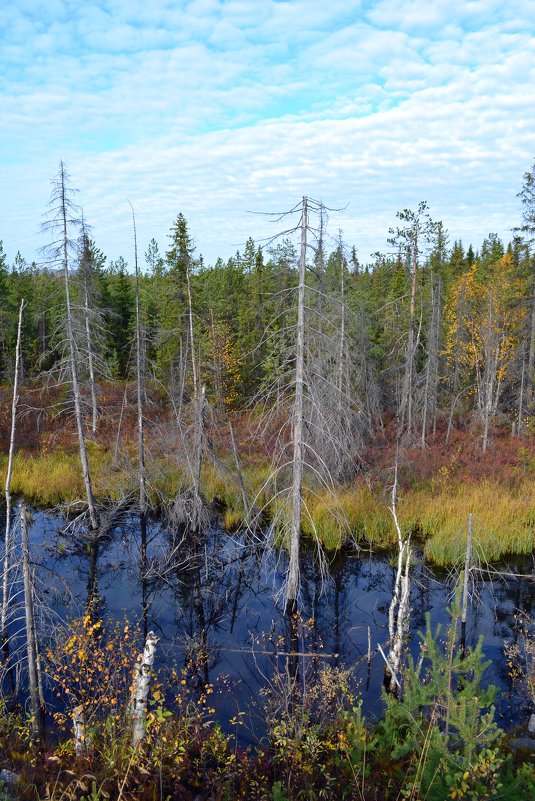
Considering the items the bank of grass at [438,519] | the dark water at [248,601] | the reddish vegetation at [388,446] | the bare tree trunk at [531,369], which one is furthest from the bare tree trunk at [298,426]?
the bare tree trunk at [531,369]

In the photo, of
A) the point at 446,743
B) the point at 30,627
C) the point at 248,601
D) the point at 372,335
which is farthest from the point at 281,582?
the point at 372,335

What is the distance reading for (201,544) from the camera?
18.4 metres

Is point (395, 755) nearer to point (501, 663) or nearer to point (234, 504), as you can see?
point (501, 663)

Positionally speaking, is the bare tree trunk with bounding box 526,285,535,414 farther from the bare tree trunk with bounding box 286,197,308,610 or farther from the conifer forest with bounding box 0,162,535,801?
the bare tree trunk with bounding box 286,197,308,610

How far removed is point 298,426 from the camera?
13125mm

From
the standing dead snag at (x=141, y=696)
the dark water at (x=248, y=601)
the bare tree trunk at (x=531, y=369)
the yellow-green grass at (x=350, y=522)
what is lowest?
the dark water at (x=248, y=601)

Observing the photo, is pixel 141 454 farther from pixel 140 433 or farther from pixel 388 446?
pixel 388 446

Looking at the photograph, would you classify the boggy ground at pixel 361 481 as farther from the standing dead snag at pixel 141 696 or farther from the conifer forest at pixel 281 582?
the standing dead snag at pixel 141 696

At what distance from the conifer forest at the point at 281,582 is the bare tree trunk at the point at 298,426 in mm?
59

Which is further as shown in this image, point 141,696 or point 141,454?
point 141,454

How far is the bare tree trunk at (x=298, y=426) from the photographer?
1204 cm

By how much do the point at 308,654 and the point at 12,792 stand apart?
7.39 metres

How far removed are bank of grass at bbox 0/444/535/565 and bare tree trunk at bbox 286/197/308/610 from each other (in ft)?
3.16

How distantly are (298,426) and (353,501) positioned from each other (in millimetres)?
Answer: 7501
